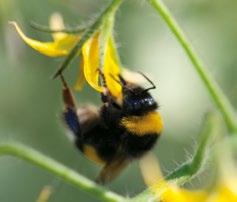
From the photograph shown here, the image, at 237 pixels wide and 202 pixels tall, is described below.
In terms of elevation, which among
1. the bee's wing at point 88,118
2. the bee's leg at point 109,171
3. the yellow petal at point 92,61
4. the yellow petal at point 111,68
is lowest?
the bee's leg at point 109,171

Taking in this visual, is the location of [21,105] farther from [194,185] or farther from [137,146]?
[194,185]

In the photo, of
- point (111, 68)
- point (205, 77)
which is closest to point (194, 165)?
point (205, 77)

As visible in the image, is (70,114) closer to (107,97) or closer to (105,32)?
(107,97)

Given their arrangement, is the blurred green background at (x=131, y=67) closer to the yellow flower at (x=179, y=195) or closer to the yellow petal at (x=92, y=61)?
the yellow petal at (x=92, y=61)

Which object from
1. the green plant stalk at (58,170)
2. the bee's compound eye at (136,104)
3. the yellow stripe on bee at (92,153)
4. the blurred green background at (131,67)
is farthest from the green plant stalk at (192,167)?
the blurred green background at (131,67)

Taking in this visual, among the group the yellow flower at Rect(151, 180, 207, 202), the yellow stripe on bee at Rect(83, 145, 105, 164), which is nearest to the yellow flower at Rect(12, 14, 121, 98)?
the yellow stripe on bee at Rect(83, 145, 105, 164)

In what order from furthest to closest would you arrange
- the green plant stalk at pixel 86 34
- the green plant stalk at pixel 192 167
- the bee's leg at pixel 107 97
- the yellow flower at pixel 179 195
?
the bee's leg at pixel 107 97 < the green plant stalk at pixel 86 34 < the green plant stalk at pixel 192 167 < the yellow flower at pixel 179 195

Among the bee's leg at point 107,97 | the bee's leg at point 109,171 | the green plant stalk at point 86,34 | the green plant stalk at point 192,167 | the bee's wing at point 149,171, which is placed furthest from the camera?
the bee's leg at point 109,171
